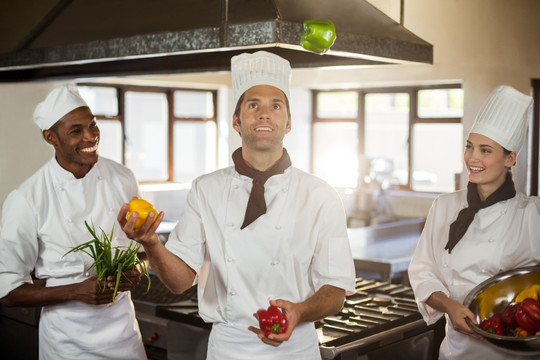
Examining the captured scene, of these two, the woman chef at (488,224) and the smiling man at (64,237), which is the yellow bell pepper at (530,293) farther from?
the smiling man at (64,237)

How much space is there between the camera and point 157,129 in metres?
8.39

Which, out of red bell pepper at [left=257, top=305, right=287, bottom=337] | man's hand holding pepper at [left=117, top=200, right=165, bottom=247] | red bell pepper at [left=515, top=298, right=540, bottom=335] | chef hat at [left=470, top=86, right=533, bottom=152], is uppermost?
chef hat at [left=470, top=86, right=533, bottom=152]

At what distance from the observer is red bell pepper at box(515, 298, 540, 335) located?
2064mm

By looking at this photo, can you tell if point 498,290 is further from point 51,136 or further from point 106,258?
point 51,136

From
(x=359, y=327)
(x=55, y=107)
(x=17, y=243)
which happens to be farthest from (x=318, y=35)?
(x=17, y=243)

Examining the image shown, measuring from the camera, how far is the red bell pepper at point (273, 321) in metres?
1.72

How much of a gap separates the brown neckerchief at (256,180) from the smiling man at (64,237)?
68cm

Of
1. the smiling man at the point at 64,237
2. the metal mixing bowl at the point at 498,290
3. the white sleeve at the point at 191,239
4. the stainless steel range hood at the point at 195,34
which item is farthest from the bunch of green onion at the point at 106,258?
the metal mixing bowl at the point at 498,290

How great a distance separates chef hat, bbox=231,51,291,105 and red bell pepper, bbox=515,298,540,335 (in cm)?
102

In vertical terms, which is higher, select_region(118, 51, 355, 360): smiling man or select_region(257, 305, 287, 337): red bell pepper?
select_region(118, 51, 355, 360): smiling man

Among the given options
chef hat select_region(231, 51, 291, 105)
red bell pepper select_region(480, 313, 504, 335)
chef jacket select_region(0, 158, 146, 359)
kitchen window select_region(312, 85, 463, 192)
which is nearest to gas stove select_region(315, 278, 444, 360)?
red bell pepper select_region(480, 313, 504, 335)

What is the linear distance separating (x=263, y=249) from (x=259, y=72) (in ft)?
1.80

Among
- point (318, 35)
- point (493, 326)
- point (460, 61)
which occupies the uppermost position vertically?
point (460, 61)

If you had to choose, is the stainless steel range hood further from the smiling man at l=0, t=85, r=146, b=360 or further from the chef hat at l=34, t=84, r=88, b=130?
the smiling man at l=0, t=85, r=146, b=360
